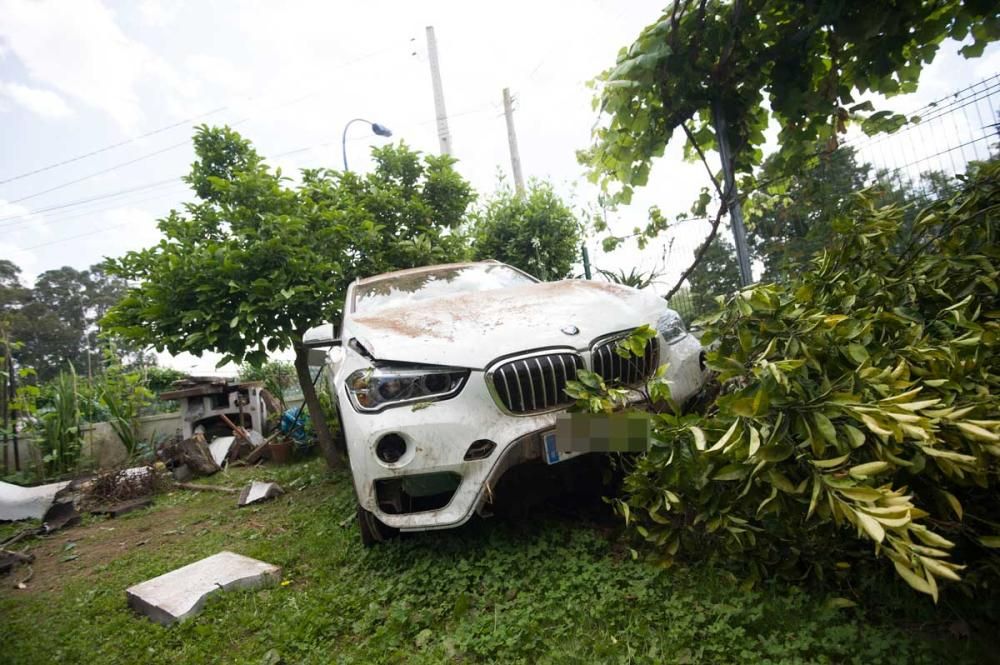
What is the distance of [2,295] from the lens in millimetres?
28344

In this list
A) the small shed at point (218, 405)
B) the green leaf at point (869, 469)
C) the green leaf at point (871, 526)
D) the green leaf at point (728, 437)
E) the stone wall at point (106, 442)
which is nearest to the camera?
the green leaf at point (871, 526)

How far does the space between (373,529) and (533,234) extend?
Answer: 486 cm

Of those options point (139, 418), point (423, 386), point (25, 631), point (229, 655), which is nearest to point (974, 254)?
point (423, 386)

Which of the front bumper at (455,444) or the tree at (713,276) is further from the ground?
the tree at (713,276)

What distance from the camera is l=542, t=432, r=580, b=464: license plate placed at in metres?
2.08

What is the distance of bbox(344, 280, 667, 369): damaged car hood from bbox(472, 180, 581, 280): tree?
3682 millimetres

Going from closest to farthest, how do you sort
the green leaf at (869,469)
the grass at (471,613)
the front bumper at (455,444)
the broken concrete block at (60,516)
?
the green leaf at (869,469) → the grass at (471,613) → the front bumper at (455,444) → the broken concrete block at (60,516)

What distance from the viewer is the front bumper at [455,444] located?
206cm

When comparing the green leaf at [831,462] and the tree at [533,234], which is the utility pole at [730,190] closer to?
the green leaf at [831,462]

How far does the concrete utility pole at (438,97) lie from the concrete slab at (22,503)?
9311mm

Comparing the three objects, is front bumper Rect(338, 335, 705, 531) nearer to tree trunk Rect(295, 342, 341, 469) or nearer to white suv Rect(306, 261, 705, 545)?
white suv Rect(306, 261, 705, 545)

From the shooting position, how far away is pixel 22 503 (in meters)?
4.92

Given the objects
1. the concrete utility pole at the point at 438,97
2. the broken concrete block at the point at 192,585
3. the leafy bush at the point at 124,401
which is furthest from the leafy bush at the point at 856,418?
the concrete utility pole at the point at 438,97

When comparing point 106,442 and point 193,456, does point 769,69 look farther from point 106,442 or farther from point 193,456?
point 106,442
